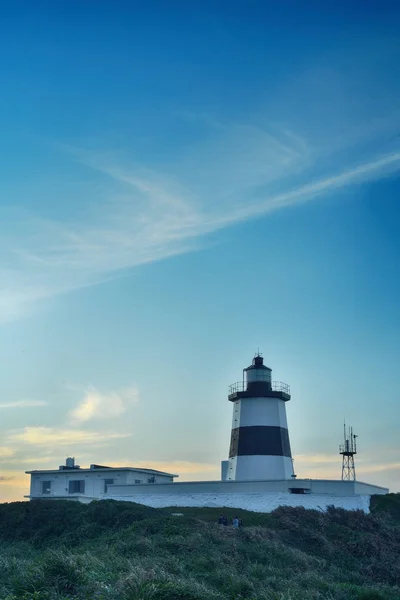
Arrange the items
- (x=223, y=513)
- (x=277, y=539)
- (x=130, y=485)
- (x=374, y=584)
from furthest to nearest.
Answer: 1. (x=130, y=485)
2. (x=223, y=513)
3. (x=277, y=539)
4. (x=374, y=584)

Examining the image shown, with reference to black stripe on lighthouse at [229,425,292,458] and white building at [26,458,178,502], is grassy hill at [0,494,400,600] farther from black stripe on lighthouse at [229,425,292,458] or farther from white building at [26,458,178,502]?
white building at [26,458,178,502]

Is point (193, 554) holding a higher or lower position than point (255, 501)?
lower

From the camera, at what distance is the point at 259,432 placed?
49.9 m

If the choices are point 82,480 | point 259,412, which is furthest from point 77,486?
point 259,412

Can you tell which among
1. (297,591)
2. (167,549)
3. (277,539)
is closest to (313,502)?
(277,539)

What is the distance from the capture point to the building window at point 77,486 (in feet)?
170

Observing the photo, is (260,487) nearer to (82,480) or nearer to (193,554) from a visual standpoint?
(82,480)

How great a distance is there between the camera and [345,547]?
3419cm

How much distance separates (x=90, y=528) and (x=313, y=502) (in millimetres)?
14853

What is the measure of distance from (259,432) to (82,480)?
14.6 metres

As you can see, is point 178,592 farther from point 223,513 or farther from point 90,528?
point 223,513

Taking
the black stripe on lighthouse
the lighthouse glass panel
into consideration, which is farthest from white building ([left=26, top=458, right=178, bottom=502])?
the lighthouse glass panel

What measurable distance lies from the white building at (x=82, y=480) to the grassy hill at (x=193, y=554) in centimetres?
937

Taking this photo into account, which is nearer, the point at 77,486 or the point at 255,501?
the point at 255,501
